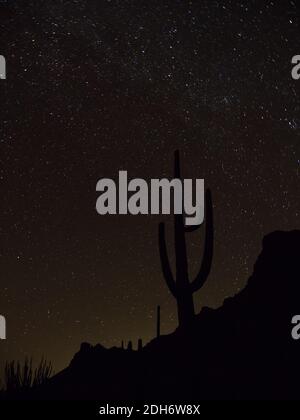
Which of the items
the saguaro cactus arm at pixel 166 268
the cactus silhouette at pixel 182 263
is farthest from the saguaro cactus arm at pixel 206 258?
the saguaro cactus arm at pixel 166 268

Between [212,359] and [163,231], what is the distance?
4.12 feet

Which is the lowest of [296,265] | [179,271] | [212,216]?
[179,271]

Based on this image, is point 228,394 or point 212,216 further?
point 228,394

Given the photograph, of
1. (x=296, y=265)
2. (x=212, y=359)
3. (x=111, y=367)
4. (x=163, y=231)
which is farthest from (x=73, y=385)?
(x=296, y=265)

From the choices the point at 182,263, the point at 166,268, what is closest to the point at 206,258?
the point at 182,263

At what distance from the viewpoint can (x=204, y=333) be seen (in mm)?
5492

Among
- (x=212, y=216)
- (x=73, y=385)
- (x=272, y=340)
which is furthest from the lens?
(x=272, y=340)

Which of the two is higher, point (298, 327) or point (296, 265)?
point (296, 265)

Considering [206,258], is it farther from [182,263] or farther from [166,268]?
[166,268]

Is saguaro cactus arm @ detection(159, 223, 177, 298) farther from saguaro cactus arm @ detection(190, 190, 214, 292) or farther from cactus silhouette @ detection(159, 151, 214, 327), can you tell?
saguaro cactus arm @ detection(190, 190, 214, 292)

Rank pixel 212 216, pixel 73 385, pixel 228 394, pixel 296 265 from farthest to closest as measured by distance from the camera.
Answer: pixel 296 265 → pixel 228 394 → pixel 73 385 → pixel 212 216

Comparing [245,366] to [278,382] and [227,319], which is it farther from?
[227,319]

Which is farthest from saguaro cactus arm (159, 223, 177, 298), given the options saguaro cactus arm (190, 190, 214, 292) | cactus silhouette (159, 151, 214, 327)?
saguaro cactus arm (190, 190, 214, 292)

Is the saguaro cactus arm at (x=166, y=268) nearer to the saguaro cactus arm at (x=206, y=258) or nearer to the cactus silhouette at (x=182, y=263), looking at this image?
the cactus silhouette at (x=182, y=263)
